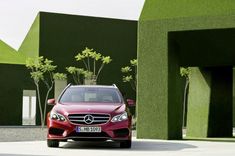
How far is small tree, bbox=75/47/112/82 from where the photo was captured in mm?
44375

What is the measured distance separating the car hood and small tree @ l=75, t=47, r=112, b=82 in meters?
31.0

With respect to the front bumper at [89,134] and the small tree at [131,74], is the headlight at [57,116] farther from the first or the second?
the small tree at [131,74]

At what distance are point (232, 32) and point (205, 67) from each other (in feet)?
12.9

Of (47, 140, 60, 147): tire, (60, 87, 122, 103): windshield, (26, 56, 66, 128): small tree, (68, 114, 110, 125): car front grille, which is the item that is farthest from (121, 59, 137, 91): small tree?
(68, 114, 110, 125): car front grille

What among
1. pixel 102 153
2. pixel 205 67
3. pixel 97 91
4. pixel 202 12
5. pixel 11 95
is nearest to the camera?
pixel 102 153

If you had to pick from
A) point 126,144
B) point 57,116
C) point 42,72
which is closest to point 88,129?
point 57,116

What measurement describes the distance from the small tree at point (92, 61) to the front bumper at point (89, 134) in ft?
103

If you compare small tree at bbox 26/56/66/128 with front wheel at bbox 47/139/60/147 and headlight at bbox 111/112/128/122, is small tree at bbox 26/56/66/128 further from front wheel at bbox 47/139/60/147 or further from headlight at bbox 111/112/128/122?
headlight at bbox 111/112/128/122

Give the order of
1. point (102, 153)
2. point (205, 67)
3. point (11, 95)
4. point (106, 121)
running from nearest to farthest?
point (102, 153) < point (106, 121) < point (205, 67) < point (11, 95)

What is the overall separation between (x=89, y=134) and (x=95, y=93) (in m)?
1.59

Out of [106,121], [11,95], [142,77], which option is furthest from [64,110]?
[11,95]

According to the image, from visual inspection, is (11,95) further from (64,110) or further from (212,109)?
(64,110)

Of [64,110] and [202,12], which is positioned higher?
[202,12]

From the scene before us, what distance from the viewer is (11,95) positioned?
43.4 m
